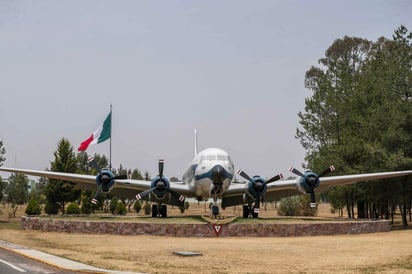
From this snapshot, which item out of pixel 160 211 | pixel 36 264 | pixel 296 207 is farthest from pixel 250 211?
pixel 296 207

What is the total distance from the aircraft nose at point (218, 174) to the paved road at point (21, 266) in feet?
60.3

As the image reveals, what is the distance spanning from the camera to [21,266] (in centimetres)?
1529

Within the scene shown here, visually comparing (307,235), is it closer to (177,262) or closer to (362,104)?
(177,262)

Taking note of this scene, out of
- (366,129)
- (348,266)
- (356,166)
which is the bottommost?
(348,266)

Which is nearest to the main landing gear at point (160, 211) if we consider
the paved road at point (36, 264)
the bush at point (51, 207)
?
the paved road at point (36, 264)

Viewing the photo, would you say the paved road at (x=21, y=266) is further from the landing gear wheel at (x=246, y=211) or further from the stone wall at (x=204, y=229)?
the landing gear wheel at (x=246, y=211)

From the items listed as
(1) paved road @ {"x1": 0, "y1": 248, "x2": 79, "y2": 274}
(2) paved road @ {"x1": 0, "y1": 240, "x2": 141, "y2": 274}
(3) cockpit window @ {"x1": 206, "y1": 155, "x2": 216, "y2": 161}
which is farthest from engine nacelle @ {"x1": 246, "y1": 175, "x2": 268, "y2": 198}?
(1) paved road @ {"x1": 0, "y1": 248, "x2": 79, "y2": 274}

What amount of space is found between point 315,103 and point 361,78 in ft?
23.2

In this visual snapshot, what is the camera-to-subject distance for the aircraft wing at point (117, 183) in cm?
3755

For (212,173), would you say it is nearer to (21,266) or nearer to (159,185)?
(159,185)

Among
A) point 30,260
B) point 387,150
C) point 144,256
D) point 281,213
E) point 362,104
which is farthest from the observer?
point 281,213

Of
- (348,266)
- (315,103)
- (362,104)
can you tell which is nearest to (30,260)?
(348,266)

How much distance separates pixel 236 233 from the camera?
30.3 metres

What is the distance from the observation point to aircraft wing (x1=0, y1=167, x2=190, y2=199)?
37547 millimetres
